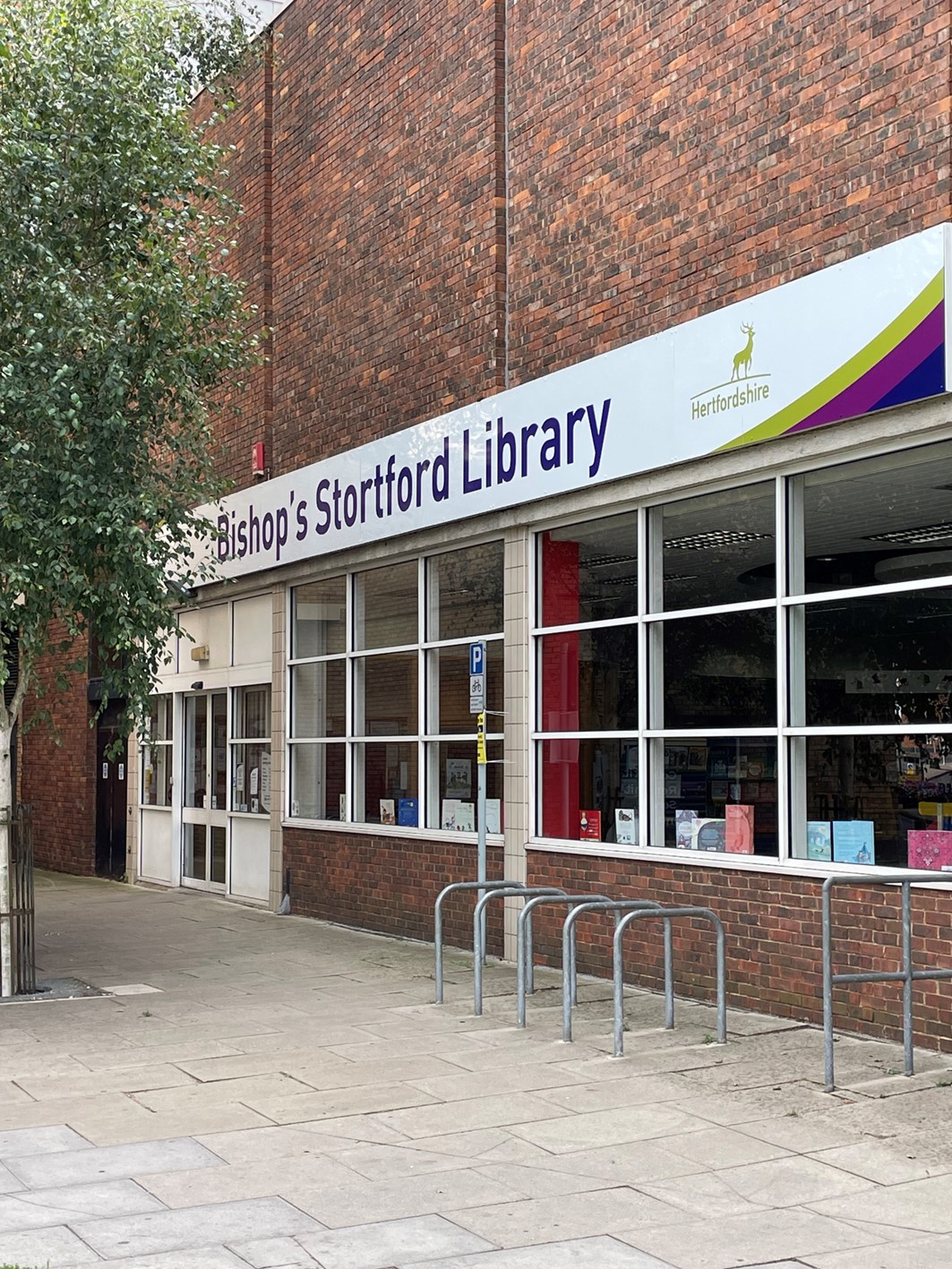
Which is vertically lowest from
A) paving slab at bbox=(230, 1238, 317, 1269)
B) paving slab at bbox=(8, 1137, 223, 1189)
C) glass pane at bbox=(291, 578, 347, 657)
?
paving slab at bbox=(8, 1137, 223, 1189)

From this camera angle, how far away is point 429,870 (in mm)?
13398

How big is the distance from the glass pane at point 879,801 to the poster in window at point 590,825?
224 centimetres

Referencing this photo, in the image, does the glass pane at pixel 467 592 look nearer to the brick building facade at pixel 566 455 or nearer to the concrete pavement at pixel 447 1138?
the brick building facade at pixel 566 455

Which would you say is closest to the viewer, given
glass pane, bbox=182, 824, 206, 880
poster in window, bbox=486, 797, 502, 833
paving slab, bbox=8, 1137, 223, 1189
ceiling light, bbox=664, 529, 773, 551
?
paving slab, bbox=8, 1137, 223, 1189

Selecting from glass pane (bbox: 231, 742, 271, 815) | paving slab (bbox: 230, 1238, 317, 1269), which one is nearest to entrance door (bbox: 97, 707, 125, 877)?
glass pane (bbox: 231, 742, 271, 815)

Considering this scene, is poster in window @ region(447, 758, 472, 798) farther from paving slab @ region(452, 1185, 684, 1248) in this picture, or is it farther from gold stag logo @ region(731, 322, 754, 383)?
paving slab @ region(452, 1185, 684, 1248)

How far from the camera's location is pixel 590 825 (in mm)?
11578

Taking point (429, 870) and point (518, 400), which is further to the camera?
point (429, 870)

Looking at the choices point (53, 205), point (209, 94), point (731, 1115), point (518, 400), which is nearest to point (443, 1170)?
point (731, 1115)

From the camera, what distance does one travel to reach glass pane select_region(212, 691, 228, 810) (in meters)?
18.2

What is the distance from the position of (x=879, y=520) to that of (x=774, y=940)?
107 inches

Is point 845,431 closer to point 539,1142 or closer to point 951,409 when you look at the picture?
point 951,409

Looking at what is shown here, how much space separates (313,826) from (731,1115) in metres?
8.93

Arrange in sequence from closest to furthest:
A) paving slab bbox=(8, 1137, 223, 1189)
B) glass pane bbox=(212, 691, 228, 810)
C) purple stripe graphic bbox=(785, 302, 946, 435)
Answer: paving slab bbox=(8, 1137, 223, 1189), purple stripe graphic bbox=(785, 302, 946, 435), glass pane bbox=(212, 691, 228, 810)
